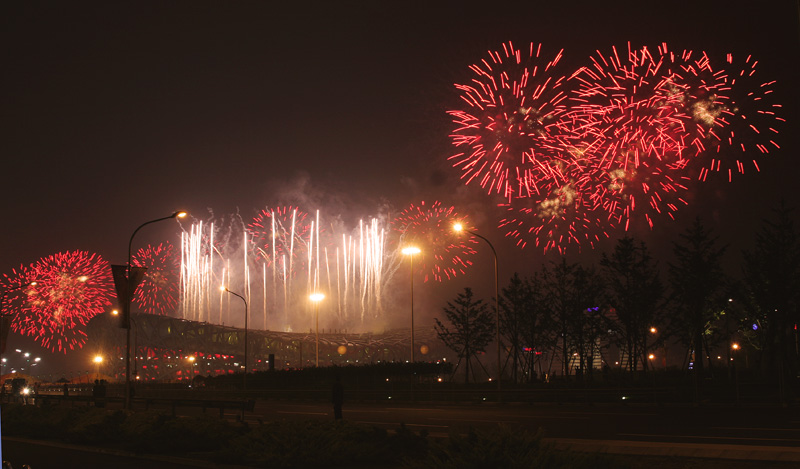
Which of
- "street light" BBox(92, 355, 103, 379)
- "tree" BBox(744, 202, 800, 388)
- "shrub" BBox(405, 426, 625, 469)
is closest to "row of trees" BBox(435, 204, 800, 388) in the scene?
"tree" BBox(744, 202, 800, 388)

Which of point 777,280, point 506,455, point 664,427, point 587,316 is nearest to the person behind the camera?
point 506,455

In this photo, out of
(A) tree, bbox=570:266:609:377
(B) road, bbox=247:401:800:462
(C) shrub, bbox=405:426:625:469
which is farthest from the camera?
(A) tree, bbox=570:266:609:377

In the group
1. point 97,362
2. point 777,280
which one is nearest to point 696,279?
point 777,280

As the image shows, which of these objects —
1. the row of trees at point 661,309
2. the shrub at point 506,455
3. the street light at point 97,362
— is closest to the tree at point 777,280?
the row of trees at point 661,309

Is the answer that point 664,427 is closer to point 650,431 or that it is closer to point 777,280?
point 650,431

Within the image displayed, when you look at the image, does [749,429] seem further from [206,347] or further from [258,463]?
[206,347]

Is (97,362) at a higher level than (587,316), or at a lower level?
lower

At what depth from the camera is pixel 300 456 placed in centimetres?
1371

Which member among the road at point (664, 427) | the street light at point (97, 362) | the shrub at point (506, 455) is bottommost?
the street light at point (97, 362)

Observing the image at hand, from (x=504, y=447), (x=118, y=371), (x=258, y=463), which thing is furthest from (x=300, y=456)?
(x=118, y=371)

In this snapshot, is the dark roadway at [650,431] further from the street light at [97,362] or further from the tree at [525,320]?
the street light at [97,362]

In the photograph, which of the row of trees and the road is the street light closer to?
the row of trees

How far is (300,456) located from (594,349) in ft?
169

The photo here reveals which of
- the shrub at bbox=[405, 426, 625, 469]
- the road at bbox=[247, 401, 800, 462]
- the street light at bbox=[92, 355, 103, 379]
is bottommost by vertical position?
the street light at bbox=[92, 355, 103, 379]
